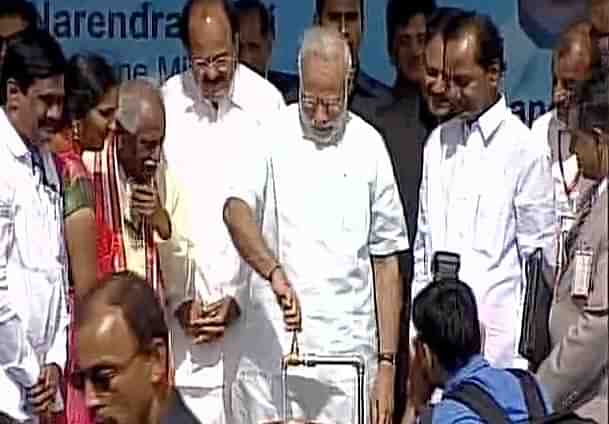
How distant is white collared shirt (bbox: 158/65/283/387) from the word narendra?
19.5 inches

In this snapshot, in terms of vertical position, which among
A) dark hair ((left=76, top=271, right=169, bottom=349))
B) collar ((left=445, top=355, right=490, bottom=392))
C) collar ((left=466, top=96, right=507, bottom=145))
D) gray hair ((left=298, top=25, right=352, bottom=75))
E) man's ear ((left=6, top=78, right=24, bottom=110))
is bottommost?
collar ((left=445, top=355, right=490, bottom=392))

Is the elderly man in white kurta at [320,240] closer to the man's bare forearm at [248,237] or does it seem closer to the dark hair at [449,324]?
the man's bare forearm at [248,237]

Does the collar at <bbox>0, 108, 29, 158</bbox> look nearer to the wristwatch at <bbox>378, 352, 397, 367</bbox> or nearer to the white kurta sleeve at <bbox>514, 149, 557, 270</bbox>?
the wristwatch at <bbox>378, 352, 397, 367</bbox>

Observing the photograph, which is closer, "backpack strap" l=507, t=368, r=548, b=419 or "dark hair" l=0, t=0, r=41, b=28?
"backpack strap" l=507, t=368, r=548, b=419

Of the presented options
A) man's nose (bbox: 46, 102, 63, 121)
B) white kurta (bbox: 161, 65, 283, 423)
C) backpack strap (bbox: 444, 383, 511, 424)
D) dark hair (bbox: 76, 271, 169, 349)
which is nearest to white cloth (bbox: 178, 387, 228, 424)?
white kurta (bbox: 161, 65, 283, 423)

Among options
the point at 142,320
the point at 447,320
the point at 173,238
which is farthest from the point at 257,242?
the point at 142,320

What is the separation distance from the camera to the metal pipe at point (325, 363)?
5.93 meters

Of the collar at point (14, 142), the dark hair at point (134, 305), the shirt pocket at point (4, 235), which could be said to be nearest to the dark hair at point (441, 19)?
the collar at point (14, 142)

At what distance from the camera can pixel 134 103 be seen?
5.87 m

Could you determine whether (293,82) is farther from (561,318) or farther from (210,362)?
(561,318)

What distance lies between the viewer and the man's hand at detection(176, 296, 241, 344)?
6012 millimetres

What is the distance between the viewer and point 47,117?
5.51 meters

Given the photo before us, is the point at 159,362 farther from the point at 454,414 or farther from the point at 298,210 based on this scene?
the point at 298,210

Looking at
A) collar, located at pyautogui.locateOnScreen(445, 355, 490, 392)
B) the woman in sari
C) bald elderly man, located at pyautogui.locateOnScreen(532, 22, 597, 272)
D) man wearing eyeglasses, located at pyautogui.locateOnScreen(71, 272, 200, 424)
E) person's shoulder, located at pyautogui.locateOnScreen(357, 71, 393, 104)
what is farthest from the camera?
person's shoulder, located at pyautogui.locateOnScreen(357, 71, 393, 104)
